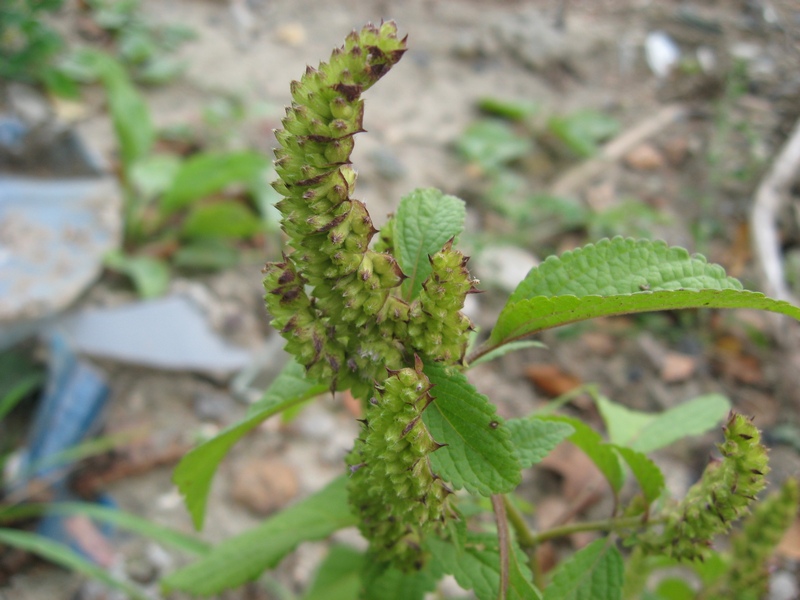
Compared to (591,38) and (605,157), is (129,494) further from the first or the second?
(591,38)

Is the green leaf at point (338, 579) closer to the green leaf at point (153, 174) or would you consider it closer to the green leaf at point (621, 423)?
the green leaf at point (621, 423)

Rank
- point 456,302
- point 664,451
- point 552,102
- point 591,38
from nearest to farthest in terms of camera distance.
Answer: point 456,302 < point 664,451 < point 552,102 < point 591,38

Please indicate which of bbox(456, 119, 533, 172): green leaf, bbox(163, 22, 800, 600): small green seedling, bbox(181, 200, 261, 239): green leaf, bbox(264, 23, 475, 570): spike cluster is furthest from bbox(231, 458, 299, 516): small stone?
bbox(456, 119, 533, 172): green leaf

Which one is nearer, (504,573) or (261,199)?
(504,573)

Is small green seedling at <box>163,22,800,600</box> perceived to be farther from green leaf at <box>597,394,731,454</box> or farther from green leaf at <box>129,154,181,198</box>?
green leaf at <box>129,154,181,198</box>

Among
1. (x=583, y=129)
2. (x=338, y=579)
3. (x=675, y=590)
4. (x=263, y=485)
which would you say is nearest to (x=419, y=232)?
(x=338, y=579)

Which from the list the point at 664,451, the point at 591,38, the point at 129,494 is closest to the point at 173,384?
the point at 129,494

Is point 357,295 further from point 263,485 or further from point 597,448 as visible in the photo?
point 263,485
